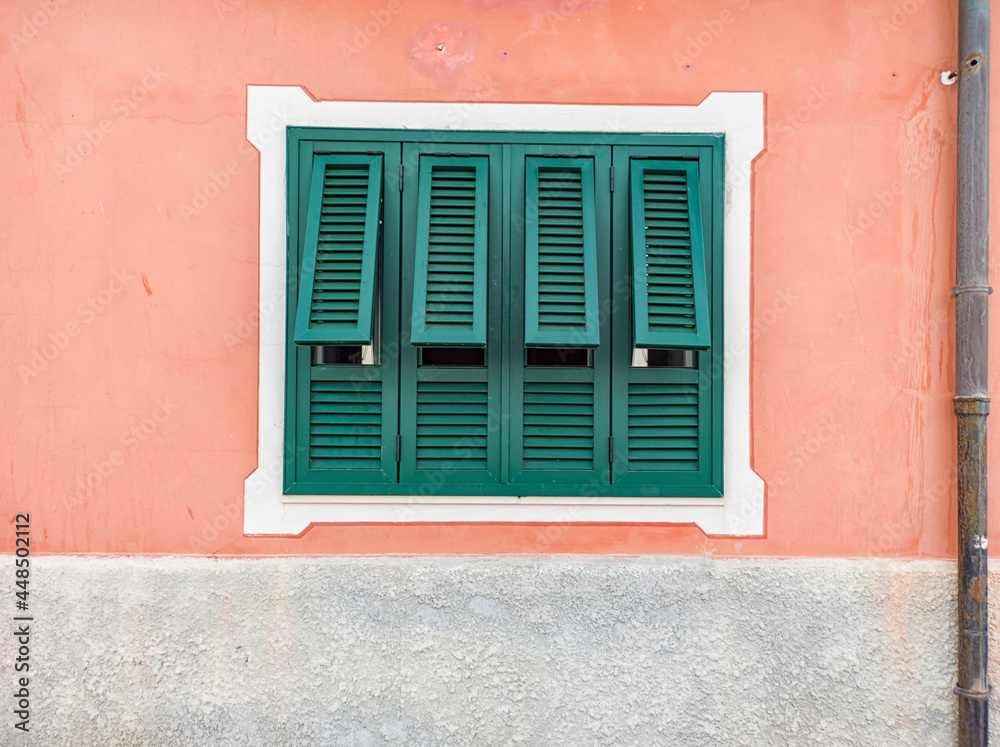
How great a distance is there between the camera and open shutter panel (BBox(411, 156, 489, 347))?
2596 mm

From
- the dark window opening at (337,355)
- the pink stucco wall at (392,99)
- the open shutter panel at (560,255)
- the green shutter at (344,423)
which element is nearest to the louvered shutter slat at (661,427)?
the pink stucco wall at (392,99)

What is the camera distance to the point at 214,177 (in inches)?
110

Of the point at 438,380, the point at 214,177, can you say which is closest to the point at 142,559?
the point at 438,380

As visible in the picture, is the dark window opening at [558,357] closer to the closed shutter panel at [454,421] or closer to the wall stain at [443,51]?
the closed shutter panel at [454,421]

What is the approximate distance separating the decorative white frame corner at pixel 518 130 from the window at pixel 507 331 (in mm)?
67

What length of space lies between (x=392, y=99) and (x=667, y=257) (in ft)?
5.15

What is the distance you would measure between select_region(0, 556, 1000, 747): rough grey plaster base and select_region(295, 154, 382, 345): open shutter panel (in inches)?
45.2

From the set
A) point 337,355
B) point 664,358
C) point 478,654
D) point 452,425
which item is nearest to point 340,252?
point 337,355

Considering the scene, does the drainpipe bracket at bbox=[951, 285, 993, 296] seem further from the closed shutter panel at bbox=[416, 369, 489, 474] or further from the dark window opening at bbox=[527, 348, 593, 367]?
the closed shutter panel at bbox=[416, 369, 489, 474]

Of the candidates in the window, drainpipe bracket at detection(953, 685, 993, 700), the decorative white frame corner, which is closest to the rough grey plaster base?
drainpipe bracket at detection(953, 685, 993, 700)

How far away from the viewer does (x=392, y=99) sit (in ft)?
9.26

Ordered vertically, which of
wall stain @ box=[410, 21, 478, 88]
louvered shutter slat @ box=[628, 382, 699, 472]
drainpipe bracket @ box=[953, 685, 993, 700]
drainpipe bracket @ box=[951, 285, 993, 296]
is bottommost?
drainpipe bracket @ box=[953, 685, 993, 700]

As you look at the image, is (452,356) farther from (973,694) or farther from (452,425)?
(973,694)

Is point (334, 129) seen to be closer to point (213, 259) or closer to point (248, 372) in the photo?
point (213, 259)
